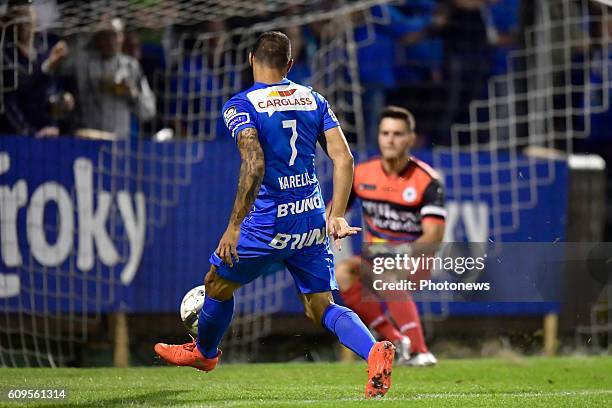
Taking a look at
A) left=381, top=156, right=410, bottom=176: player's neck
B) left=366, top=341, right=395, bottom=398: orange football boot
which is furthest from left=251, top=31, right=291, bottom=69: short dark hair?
left=381, top=156, right=410, bottom=176: player's neck

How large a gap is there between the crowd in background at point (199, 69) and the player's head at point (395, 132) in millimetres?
2311

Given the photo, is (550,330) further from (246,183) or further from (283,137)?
(246,183)

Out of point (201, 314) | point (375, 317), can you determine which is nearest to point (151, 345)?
point (375, 317)

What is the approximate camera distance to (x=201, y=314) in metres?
8.01

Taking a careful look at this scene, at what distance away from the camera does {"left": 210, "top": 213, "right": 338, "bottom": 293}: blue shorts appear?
7574mm

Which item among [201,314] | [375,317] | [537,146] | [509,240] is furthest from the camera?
[537,146]

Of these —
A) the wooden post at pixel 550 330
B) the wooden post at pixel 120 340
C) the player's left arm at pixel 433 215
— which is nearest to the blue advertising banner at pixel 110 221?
the wooden post at pixel 120 340

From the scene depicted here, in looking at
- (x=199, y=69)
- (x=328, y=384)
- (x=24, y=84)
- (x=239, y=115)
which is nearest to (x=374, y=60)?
(x=199, y=69)

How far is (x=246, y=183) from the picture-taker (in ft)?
24.0


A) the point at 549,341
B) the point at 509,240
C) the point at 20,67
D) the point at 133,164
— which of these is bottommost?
the point at 549,341

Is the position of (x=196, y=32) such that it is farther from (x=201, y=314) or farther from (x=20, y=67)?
(x=201, y=314)

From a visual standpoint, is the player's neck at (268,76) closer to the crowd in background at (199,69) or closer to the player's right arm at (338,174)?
the player's right arm at (338,174)

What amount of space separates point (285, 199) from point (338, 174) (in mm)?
348

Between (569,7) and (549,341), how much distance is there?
3774mm
